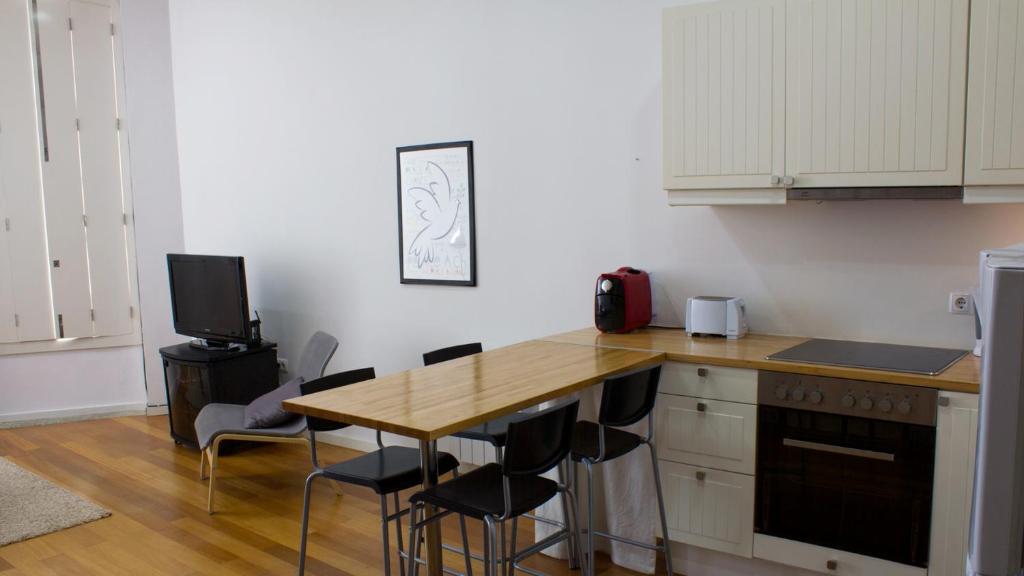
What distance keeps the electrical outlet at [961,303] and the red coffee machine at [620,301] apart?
1.25m

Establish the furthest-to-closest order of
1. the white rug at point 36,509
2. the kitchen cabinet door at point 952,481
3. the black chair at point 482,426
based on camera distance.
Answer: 1. the white rug at point 36,509
2. the black chair at point 482,426
3. the kitchen cabinet door at point 952,481

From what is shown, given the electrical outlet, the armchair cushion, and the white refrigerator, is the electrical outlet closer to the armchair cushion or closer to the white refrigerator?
the white refrigerator

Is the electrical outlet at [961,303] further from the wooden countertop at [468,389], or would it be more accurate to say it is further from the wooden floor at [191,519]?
the wooden floor at [191,519]

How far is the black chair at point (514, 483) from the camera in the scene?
7.76 feet

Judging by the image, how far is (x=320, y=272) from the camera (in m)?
5.28

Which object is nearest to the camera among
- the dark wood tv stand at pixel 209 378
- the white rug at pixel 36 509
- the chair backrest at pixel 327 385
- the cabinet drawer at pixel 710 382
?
the chair backrest at pixel 327 385

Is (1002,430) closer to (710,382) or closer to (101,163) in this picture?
(710,382)

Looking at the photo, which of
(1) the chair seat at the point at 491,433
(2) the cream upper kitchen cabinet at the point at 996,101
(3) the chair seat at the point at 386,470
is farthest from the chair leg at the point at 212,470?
(2) the cream upper kitchen cabinet at the point at 996,101

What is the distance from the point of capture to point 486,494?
2520mm

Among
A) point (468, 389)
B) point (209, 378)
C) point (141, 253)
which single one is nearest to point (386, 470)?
point (468, 389)

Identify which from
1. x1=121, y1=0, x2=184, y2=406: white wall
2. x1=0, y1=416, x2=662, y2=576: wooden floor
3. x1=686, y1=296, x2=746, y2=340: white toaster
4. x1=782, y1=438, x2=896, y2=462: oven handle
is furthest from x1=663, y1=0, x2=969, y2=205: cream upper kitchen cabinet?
x1=121, y1=0, x2=184, y2=406: white wall

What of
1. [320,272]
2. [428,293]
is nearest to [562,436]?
[428,293]

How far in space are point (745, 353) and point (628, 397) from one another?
562 millimetres

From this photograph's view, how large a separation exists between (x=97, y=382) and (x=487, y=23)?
4233 millimetres
